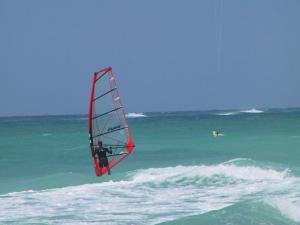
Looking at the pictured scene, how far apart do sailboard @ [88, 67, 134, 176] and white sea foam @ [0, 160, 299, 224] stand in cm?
132

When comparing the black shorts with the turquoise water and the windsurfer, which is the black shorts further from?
the turquoise water

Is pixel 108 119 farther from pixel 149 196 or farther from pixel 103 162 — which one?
pixel 149 196

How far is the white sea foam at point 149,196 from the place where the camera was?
41.6 ft

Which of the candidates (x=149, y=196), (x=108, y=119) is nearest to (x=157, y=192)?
(x=149, y=196)

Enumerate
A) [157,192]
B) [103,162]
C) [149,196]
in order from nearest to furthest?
1. [103,162]
2. [149,196]
3. [157,192]

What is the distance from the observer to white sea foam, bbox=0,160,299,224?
12.7m

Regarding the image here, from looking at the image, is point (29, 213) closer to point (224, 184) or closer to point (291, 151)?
point (224, 184)

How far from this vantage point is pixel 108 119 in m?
13.5

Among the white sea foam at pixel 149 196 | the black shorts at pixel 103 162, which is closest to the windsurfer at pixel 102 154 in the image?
the black shorts at pixel 103 162

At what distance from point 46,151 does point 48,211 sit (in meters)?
21.7

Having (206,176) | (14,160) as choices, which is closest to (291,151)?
(206,176)

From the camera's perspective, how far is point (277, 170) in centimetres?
1995

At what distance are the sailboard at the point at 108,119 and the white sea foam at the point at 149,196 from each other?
1315 mm

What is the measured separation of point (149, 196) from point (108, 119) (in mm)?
3045
